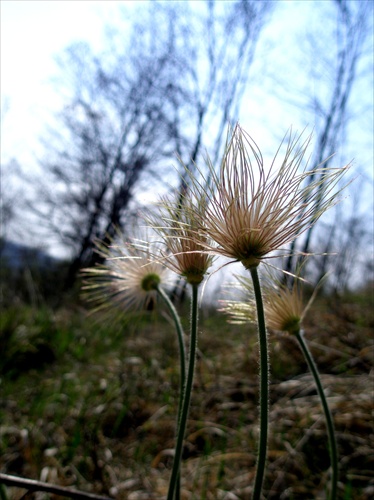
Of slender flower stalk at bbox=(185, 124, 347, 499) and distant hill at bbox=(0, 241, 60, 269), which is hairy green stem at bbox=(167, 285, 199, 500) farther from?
distant hill at bbox=(0, 241, 60, 269)

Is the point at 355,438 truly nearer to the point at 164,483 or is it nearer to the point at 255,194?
the point at 164,483

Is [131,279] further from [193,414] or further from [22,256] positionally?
[22,256]

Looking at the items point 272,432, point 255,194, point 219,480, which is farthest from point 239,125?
point 272,432

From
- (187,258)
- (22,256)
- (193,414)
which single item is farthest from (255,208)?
(22,256)

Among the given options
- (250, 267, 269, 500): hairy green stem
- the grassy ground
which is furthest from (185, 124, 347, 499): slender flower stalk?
the grassy ground

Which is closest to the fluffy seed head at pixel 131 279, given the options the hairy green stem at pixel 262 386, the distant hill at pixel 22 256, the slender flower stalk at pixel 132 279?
the slender flower stalk at pixel 132 279

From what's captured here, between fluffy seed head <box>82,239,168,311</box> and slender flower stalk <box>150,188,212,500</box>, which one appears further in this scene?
fluffy seed head <box>82,239,168,311</box>

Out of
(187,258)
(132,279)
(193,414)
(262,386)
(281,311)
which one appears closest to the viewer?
(262,386)

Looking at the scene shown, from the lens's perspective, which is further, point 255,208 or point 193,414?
point 193,414

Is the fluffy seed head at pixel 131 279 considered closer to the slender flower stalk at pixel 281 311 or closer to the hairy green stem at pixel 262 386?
the slender flower stalk at pixel 281 311
